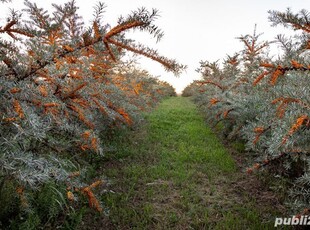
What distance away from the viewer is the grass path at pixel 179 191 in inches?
142

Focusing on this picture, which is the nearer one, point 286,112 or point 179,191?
point 286,112

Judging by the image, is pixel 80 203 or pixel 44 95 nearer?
pixel 44 95

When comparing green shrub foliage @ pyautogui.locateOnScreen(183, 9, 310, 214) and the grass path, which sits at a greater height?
green shrub foliage @ pyautogui.locateOnScreen(183, 9, 310, 214)

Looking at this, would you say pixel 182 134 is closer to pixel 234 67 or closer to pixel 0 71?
pixel 234 67

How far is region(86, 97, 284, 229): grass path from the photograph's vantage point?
11.8ft

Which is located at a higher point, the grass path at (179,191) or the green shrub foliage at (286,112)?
the green shrub foliage at (286,112)

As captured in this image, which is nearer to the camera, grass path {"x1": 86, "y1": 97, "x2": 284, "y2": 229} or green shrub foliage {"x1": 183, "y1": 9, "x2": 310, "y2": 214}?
green shrub foliage {"x1": 183, "y1": 9, "x2": 310, "y2": 214}

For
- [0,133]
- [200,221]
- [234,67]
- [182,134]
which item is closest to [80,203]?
[200,221]

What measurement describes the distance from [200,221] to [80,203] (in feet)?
5.55

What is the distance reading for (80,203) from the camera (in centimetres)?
382

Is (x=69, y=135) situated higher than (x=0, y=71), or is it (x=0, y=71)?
(x=0, y=71)

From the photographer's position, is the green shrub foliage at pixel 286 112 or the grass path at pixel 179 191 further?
the grass path at pixel 179 191

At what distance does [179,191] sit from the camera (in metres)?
4.56

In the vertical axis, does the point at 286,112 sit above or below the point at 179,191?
above
